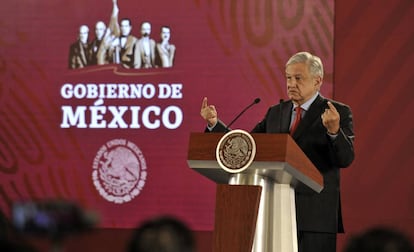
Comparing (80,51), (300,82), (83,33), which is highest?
(83,33)

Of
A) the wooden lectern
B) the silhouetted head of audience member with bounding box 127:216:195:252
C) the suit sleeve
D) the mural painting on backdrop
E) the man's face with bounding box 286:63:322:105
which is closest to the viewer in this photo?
the silhouetted head of audience member with bounding box 127:216:195:252

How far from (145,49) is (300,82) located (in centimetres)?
236

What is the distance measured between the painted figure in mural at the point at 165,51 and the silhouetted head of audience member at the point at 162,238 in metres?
4.62

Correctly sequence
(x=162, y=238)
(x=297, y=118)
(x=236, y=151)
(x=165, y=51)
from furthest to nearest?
(x=165, y=51) → (x=297, y=118) → (x=236, y=151) → (x=162, y=238)

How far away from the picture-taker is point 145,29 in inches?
226

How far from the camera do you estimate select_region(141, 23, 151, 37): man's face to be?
5.74 m

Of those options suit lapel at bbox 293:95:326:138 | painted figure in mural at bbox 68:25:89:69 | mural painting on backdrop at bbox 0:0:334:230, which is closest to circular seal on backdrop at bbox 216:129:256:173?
suit lapel at bbox 293:95:326:138

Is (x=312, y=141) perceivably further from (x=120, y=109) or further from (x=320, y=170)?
(x=120, y=109)

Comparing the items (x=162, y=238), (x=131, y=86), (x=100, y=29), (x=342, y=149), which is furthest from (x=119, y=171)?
(x=162, y=238)

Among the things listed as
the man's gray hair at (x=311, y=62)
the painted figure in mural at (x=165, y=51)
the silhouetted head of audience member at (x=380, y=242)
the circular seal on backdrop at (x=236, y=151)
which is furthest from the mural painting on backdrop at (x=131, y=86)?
the silhouetted head of audience member at (x=380, y=242)

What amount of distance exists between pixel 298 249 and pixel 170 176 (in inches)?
93.1

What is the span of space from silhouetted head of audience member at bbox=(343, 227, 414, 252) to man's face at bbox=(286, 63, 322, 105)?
2.47 meters

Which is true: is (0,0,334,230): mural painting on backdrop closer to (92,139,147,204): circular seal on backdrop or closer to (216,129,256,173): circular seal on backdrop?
(92,139,147,204): circular seal on backdrop

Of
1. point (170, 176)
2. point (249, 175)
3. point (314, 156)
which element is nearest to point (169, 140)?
point (170, 176)
